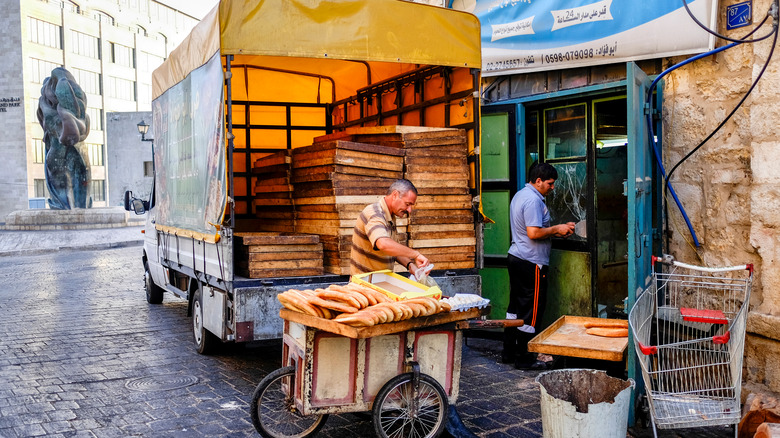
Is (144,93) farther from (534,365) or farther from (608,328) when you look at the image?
(608,328)

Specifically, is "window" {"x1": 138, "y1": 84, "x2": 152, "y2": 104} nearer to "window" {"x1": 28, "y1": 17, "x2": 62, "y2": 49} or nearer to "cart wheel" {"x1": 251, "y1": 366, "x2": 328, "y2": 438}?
"window" {"x1": 28, "y1": 17, "x2": 62, "y2": 49}

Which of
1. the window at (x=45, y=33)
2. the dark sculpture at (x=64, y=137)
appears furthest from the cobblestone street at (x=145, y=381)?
the window at (x=45, y=33)

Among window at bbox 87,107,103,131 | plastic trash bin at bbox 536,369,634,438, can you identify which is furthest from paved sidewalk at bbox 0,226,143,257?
window at bbox 87,107,103,131

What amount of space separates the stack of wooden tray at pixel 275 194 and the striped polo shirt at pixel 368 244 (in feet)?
6.26

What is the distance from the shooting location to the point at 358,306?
161 inches

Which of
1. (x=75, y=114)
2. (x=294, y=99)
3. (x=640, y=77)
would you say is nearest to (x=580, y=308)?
(x=640, y=77)

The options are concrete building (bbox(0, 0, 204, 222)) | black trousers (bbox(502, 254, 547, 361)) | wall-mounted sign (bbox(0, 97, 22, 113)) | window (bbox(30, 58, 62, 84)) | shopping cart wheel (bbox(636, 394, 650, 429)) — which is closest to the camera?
shopping cart wheel (bbox(636, 394, 650, 429))

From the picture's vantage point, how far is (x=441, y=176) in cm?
671

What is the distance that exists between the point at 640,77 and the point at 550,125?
2451mm

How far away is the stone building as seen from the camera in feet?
16.5

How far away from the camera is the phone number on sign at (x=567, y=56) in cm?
696

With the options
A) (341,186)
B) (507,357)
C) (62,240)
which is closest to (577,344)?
(507,357)

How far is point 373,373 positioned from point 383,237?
1131 millimetres

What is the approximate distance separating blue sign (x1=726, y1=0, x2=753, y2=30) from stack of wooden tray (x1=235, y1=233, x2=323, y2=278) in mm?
3899
